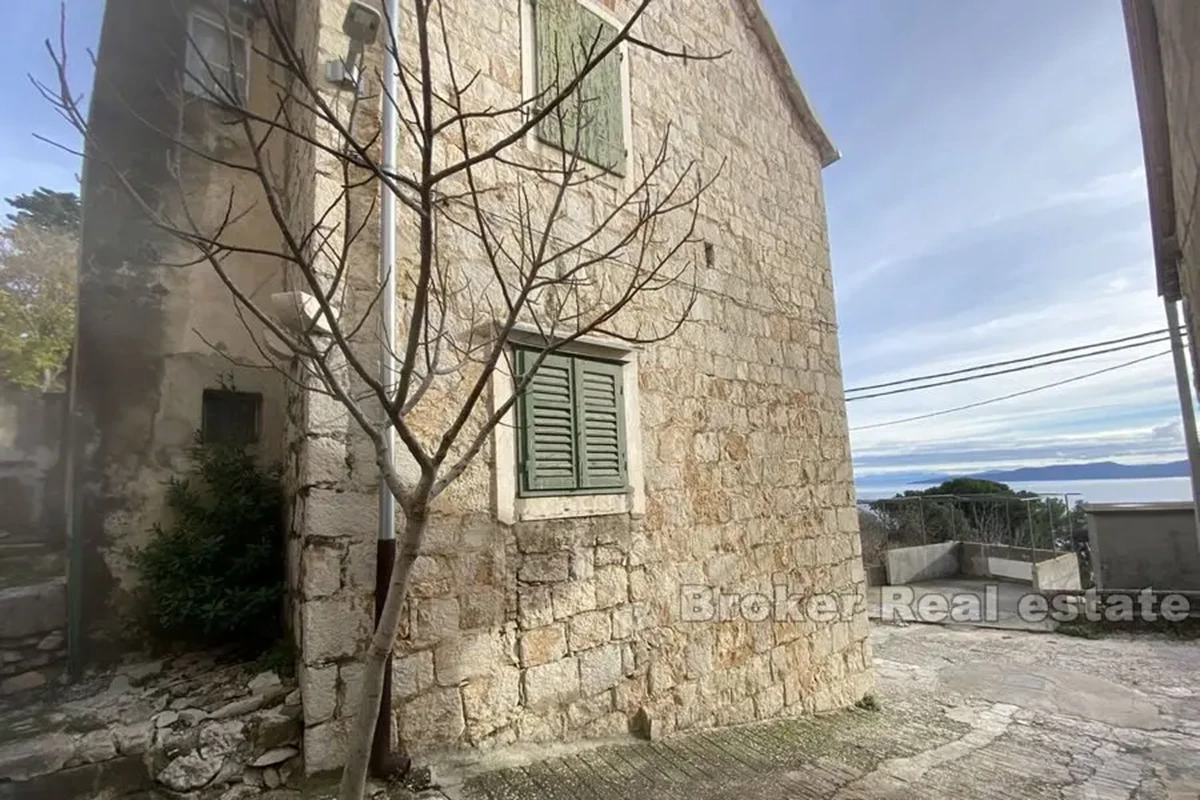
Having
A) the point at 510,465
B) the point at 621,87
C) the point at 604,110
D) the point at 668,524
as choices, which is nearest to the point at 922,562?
the point at 668,524

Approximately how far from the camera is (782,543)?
5410 millimetres

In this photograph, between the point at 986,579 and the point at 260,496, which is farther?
the point at 986,579

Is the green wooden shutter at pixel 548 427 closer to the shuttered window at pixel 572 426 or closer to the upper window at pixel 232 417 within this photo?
the shuttered window at pixel 572 426

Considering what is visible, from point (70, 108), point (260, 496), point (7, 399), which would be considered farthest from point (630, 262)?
point (7, 399)

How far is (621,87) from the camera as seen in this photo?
479 cm

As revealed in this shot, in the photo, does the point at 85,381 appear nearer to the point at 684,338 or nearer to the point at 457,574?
the point at 457,574

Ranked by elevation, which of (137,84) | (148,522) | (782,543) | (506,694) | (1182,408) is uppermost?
(137,84)

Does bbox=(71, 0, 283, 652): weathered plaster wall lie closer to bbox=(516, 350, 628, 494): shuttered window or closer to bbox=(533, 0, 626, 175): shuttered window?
bbox=(516, 350, 628, 494): shuttered window

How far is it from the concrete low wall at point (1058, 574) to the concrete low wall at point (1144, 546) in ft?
3.58

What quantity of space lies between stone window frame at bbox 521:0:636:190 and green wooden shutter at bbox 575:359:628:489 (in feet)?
4.47

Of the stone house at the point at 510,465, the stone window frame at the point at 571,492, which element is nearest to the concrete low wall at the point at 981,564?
the stone house at the point at 510,465

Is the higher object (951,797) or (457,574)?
(457,574)

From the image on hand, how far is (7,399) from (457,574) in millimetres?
3369

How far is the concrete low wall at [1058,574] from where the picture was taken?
11.9 meters
